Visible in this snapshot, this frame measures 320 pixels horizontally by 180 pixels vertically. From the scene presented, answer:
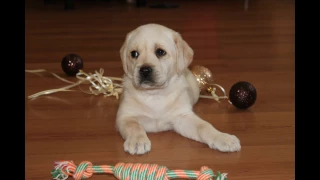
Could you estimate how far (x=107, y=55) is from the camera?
169 inches

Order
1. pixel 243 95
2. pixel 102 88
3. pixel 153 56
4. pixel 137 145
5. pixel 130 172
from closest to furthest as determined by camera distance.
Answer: pixel 130 172 < pixel 137 145 < pixel 153 56 < pixel 243 95 < pixel 102 88

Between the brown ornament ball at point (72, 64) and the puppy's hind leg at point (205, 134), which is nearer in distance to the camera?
the puppy's hind leg at point (205, 134)

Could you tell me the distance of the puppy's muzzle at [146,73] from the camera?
7.75 feet

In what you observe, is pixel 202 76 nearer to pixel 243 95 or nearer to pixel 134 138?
pixel 243 95

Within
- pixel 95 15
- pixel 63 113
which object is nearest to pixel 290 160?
pixel 63 113

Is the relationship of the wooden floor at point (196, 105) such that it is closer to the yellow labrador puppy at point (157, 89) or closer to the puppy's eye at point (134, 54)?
the yellow labrador puppy at point (157, 89)

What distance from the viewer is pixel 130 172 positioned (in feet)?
6.19

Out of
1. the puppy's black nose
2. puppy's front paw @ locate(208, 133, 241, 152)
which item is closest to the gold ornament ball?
Answer: the puppy's black nose

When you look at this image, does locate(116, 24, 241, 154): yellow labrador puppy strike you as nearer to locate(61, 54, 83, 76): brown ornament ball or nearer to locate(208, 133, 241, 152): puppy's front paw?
locate(208, 133, 241, 152): puppy's front paw

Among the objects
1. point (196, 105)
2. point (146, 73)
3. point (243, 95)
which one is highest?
point (146, 73)

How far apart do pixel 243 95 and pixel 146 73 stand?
634 mm

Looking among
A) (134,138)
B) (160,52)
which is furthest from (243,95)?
(134,138)

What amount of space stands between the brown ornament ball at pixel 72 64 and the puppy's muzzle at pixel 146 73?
117 cm

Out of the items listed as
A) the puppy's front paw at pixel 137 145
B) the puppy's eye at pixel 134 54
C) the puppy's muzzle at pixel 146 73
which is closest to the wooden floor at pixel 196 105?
the puppy's front paw at pixel 137 145
